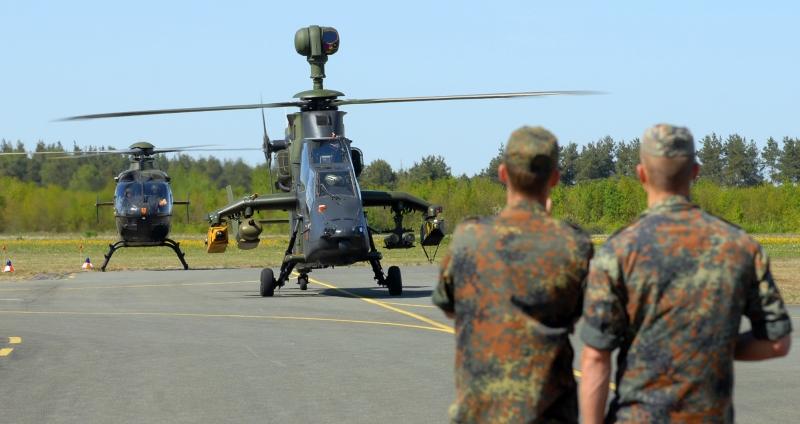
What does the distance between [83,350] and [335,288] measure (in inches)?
551

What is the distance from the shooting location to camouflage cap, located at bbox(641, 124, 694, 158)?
16.0 ft

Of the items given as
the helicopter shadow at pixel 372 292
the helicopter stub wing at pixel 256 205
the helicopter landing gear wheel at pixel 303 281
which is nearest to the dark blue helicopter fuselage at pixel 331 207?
the helicopter stub wing at pixel 256 205

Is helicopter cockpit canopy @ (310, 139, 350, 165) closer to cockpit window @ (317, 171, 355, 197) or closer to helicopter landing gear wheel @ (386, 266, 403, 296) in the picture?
cockpit window @ (317, 171, 355, 197)

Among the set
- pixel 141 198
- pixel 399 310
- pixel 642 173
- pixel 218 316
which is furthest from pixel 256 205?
pixel 642 173

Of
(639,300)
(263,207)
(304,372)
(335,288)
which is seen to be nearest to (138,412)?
(304,372)

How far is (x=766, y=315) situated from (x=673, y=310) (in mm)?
375

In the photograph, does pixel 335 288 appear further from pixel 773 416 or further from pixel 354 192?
pixel 773 416

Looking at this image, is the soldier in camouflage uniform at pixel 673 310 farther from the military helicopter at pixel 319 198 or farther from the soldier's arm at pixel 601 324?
the military helicopter at pixel 319 198

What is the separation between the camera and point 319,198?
24.7 meters

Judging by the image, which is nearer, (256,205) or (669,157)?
(669,157)

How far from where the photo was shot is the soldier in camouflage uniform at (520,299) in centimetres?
498

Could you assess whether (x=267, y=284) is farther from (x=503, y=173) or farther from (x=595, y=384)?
(x=595, y=384)

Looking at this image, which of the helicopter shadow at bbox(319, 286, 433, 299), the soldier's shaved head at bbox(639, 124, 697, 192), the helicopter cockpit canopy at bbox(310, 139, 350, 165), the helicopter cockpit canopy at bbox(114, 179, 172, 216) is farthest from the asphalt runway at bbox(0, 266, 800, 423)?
the helicopter cockpit canopy at bbox(114, 179, 172, 216)

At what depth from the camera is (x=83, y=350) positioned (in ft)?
51.7
